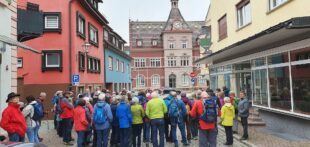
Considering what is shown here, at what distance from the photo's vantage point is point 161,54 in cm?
7462

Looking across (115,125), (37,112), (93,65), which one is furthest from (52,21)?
(115,125)

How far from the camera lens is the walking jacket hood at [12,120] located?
27.3 feet

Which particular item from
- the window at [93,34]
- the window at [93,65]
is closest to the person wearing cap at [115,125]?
the window at [93,65]

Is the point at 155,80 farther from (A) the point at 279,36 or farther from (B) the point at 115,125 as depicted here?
(B) the point at 115,125

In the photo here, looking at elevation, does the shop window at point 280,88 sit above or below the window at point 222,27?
below

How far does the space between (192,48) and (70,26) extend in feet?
178

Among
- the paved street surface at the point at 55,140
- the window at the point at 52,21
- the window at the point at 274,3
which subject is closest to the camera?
the paved street surface at the point at 55,140

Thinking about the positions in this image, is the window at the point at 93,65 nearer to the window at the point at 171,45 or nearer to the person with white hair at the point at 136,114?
the person with white hair at the point at 136,114

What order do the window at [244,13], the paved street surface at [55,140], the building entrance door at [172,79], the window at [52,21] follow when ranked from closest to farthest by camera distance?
the paved street surface at [55,140] → the window at [244,13] → the window at [52,21] → the building entrance door at [172,79]

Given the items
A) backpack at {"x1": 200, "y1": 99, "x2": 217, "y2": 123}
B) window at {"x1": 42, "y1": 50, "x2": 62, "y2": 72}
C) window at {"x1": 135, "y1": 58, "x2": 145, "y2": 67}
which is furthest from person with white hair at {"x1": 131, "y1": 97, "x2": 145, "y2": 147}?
window at {"x1": 135, "y1": 58, "x2": 145, "y2": 67}

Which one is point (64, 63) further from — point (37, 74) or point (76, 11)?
point (76, 11)

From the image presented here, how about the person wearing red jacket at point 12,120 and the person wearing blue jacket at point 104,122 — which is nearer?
the person wearing red jacket at point 12,120

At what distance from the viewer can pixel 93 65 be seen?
27484 mm

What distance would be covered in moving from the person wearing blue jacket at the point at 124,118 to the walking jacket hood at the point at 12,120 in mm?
2980
